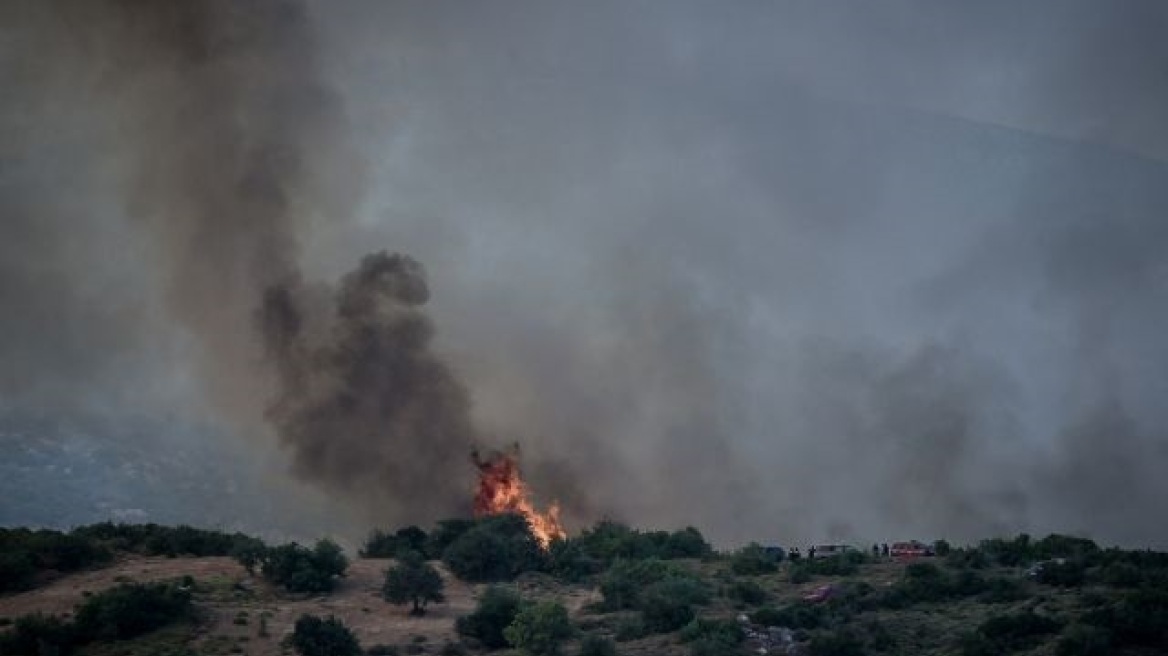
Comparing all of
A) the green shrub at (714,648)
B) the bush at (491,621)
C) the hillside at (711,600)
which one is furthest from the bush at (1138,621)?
the bush at (491,621)

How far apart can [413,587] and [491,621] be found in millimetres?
6449

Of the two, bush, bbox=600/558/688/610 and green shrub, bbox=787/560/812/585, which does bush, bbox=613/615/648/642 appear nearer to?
bush, bbox=600/558/688/610

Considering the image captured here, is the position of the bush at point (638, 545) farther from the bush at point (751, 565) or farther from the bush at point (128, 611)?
the bush at point (128, 611)

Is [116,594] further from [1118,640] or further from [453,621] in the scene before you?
[1118,640]

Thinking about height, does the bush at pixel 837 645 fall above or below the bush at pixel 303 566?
below

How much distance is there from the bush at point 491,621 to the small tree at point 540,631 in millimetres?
1171

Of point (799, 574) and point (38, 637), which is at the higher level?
point (799, 574)

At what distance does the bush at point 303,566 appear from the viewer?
59.7 m

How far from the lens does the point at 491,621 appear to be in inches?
2090

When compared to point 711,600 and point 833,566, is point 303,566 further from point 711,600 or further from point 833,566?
point 833,566

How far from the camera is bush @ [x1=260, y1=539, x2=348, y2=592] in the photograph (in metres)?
59.7

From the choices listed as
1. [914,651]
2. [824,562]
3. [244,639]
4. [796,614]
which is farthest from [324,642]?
[824,562]

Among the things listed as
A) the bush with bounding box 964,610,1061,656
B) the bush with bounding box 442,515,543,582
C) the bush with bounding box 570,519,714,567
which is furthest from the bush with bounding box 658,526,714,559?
the bush with bounding box 964,610,1061,656

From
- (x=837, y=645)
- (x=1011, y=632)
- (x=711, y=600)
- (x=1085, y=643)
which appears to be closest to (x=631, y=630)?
(x=711, y=600)
